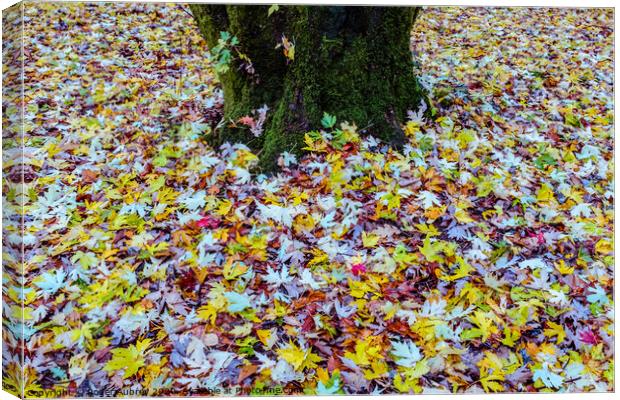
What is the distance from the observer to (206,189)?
108 inches

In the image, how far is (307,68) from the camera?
→ 2.95 m

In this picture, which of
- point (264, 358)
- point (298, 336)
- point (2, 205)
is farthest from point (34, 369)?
point (298, 336)

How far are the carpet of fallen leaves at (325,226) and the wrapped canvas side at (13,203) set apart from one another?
35 millimetres

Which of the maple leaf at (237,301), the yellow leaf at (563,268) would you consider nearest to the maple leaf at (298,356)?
the maple leaf at (237,301)

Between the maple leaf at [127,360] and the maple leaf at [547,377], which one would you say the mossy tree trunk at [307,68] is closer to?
the maple leaf at [127,360]

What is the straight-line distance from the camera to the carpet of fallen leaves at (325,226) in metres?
2.32

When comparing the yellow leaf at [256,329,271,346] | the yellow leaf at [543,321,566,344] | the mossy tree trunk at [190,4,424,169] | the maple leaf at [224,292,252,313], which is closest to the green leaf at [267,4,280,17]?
the mossy tree trunk at [190,4,424,169]

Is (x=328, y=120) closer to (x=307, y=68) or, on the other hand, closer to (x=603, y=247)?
(x=307, y=68)

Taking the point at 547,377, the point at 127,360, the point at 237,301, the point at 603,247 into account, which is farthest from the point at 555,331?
the point at 127,360

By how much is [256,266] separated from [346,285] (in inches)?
18.5

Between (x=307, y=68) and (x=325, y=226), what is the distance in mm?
988

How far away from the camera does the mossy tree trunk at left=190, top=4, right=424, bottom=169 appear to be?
9.44ft

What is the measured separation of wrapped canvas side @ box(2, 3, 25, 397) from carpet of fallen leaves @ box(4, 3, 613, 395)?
0.03 m

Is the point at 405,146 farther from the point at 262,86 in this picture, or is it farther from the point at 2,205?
the point at 2,205
